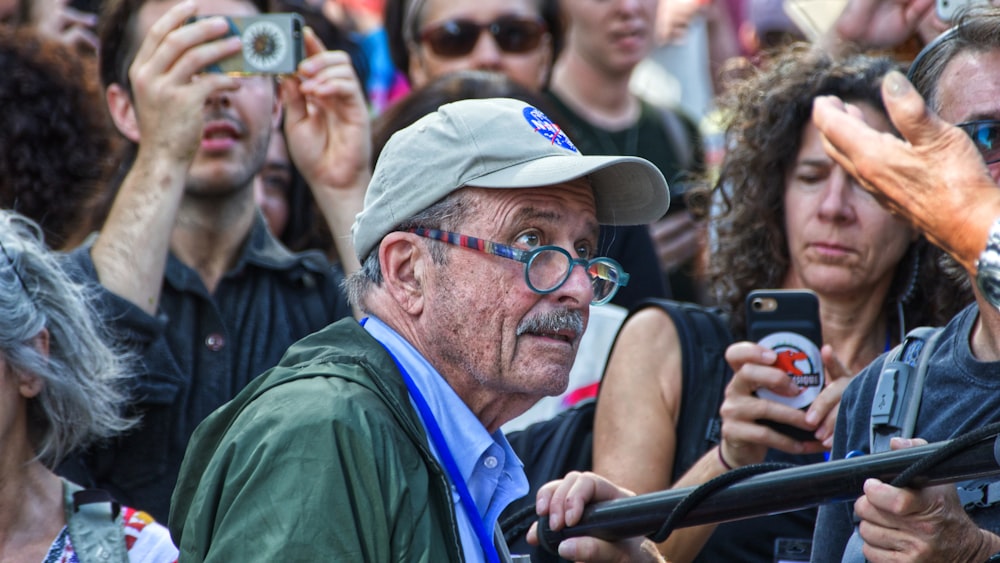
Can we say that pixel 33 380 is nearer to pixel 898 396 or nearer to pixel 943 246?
pixel 898 396

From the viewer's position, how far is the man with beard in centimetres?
352

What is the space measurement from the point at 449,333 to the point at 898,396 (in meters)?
0.83

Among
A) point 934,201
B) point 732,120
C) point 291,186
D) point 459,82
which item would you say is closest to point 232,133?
point 459,82

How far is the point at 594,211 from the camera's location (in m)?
2.60

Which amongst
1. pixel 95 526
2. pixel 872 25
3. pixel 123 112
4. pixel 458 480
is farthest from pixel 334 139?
pixel 458 480

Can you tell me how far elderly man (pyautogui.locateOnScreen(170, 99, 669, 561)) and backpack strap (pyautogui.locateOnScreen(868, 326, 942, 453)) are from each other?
1.63ft

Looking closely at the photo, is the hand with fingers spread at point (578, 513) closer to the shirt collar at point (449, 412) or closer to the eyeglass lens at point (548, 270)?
the shirt collar at point (449, 412)

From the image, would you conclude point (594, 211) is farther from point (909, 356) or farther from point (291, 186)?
point (291, 186)

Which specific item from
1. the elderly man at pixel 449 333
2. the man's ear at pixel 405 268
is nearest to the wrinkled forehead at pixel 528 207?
the elderly man at pixel 449 333

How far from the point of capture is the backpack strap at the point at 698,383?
3.33 m

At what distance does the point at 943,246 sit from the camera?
2.04 m

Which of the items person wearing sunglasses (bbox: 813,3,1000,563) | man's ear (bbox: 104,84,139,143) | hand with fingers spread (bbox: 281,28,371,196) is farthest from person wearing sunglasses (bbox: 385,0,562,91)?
person wearing sunglasses (bbox: 813,3,1000,563)

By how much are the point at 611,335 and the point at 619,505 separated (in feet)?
6.15

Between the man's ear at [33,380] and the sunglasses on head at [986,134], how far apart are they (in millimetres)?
2033
